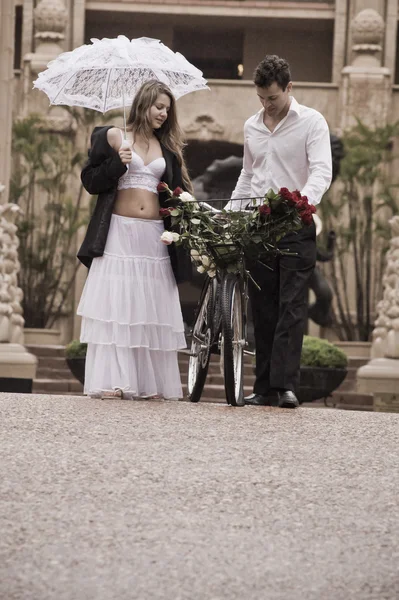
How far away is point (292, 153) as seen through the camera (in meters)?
9.09

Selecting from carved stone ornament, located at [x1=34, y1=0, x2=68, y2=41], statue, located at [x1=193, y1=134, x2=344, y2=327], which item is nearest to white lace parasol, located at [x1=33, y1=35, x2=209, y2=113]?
statue, located at [x1=193, y1=134, x2=344, y2=327]

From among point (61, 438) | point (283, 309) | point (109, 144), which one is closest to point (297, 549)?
point (61, 438)

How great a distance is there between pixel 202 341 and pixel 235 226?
0.81 m

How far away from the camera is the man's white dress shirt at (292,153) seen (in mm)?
8898

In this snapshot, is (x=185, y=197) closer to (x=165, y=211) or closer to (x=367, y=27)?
(x=165, y=211)

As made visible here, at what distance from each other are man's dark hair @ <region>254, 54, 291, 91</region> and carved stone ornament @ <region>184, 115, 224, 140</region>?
971 inches

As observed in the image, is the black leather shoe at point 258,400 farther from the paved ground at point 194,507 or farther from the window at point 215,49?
the window at point 215,49

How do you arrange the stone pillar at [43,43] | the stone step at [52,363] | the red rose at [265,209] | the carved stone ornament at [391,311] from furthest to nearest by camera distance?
1. the stone pillar at [43,43]
2. the stone step at [52,363]
3. the carved stone ornament at [391,311]
4. the red rose at [265,209]

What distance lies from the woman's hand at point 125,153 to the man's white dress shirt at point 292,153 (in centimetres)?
66

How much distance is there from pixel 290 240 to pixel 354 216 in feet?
75.3

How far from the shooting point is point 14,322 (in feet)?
60.0

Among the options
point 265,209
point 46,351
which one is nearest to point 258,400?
point 265,209

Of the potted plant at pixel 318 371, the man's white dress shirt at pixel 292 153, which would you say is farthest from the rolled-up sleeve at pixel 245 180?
the potted plant at pixel 318 371

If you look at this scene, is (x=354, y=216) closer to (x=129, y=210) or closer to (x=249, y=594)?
(x=129, y=210)
